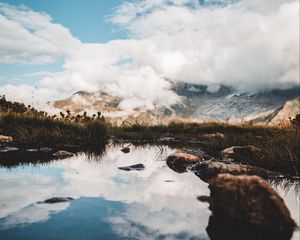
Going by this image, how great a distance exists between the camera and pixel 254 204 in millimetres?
4633

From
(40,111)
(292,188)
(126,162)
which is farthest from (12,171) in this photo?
(40,111)

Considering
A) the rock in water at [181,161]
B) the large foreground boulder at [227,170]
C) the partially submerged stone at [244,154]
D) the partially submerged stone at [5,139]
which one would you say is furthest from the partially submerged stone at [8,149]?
the partially submerged stone at [244,154]

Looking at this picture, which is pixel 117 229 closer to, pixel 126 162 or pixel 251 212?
pixel 251 212

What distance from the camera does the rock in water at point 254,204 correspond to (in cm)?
455

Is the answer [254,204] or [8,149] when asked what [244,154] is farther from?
[8,149]

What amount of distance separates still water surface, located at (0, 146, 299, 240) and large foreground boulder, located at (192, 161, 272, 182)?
29 centimetres

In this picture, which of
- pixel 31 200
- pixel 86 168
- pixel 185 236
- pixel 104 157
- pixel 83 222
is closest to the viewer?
pixel 185 236

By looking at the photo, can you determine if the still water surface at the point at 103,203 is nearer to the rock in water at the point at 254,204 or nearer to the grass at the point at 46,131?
the rock in water at the point at 254,204

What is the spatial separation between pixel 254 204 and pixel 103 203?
2.24m

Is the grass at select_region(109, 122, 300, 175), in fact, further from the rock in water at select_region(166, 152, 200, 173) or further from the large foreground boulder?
the rock in water at select_region(166, 152, 200, 173)

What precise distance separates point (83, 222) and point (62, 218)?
31 cm

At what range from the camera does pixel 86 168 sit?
8.98 m

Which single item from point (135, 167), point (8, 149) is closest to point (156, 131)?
point (8, 149)

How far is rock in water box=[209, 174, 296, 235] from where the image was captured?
179 inches
